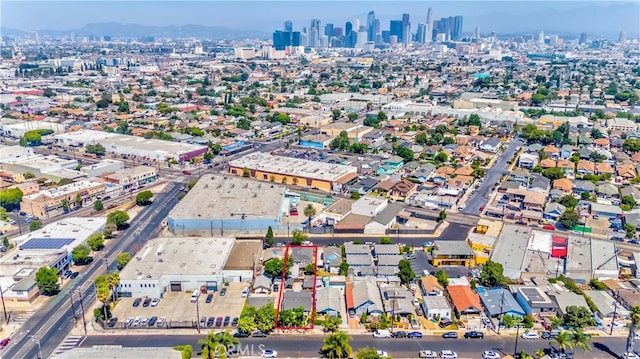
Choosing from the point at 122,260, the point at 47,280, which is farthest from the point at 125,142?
the point at 47,280

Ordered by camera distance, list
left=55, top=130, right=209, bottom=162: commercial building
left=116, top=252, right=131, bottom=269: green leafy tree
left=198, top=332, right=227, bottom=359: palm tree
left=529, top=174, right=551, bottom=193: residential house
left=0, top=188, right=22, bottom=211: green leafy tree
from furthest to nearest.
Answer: left=55, top=130, right=209, bottom=162: commercial building
left=529, top=174, right=551, bottom=193: residential house
left=0, top=188, right=22, bottom=211: green leafy tree
left=116, top=252, right=131, bottom=269: green leafy tree
left=198, top=332, right=227, bottom=359: palm tree

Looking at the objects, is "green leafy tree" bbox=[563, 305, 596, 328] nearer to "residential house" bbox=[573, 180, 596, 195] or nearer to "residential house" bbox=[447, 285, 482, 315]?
"residential house" bbox=[447, 285, 482, 315]

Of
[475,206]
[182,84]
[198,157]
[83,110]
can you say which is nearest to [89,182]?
[198,157]

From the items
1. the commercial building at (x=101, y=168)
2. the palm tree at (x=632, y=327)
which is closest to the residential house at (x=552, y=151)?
the palm tree at (x=632, y=327)

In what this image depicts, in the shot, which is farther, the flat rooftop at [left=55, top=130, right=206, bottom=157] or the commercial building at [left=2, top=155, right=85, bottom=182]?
the flat rooftop at [left=55, top=130, right=206, bottom=157]

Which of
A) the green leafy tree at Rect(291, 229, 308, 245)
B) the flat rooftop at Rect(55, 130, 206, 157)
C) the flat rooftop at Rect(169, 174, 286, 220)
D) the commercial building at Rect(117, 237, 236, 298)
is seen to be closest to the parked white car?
the commercial building at Rect(117, 237, 236, 298)

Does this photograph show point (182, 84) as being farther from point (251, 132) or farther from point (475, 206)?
point (475, 206)

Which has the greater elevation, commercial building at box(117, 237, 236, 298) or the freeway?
commercial building at box(117, 237, 236, 298)
